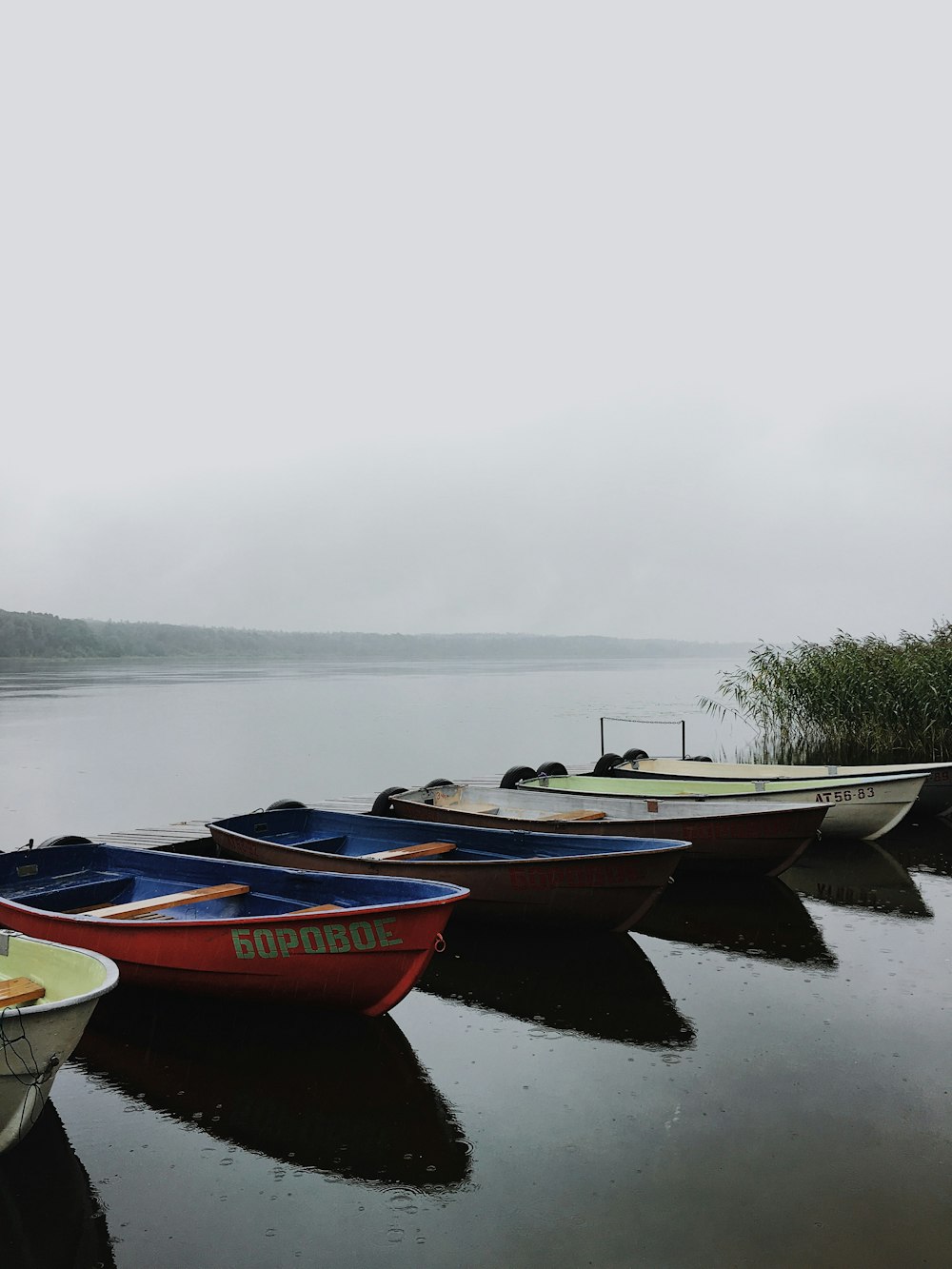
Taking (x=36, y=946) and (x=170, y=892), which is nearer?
(x=36, y=946)

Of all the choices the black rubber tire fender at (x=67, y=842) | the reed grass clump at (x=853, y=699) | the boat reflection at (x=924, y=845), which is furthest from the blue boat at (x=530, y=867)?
the reed grass clump at (x=853, y=699)

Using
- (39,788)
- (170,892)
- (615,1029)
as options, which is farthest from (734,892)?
(39,788)

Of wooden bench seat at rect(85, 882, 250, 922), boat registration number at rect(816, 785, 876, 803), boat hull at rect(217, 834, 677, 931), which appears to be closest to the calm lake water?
boat hull at rect(217, 834, 677, 931)

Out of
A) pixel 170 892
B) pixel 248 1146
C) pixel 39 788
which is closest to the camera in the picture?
pixel 248 1146

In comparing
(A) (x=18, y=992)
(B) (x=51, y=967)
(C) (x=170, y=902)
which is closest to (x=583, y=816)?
(C) (x=170, y=902)

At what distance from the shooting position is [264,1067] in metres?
4.80

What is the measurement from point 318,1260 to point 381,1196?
0.43m

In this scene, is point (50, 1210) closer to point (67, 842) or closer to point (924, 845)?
point (67, 842)

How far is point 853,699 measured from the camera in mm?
12898

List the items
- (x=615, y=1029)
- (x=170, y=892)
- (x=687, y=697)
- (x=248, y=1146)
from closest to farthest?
1. (x=248, y=1146)
2. (x=615, y=1029)
3. (x=170, y=892)
4. (x=687, y=697)

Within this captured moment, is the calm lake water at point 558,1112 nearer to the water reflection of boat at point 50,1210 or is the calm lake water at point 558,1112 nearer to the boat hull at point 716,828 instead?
the water reflection of boat at point 50,1210

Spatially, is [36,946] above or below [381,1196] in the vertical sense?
above

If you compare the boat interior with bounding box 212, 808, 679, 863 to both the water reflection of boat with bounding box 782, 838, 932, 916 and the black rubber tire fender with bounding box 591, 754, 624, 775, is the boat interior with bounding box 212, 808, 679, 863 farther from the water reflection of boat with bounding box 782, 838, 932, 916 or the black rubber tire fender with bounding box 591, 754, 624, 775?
the black rubber tire fender with bounding box 591, 754, 624, 775

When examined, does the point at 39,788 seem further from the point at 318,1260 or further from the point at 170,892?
the point at 318,1260
